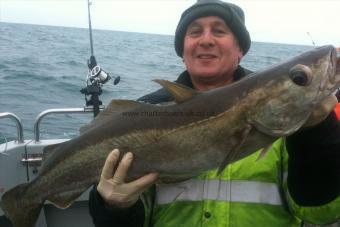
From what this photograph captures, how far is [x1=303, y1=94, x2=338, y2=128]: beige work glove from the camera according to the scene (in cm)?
275

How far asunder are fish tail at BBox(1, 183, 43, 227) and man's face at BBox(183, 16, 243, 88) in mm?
1831

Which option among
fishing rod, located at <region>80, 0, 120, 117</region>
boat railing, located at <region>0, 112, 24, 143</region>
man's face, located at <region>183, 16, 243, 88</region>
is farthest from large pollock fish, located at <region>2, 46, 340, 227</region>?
fishing rod, located at <region>80, 0, 120, 117</region>

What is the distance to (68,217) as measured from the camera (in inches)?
248

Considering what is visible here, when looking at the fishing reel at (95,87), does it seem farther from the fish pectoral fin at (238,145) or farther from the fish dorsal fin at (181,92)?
the fish pectoral fin at (238,145)

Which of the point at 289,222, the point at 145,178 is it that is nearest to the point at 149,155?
the point at 145,178

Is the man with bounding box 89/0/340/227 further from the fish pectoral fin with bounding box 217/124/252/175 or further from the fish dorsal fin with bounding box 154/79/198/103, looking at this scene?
the fish dorsal fin with bounding box 154/79/198/103

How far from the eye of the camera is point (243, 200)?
3.40 meters

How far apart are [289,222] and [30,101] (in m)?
12.9

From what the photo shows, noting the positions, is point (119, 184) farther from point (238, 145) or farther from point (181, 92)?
point (238, 145)

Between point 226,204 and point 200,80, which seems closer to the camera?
point 226,204

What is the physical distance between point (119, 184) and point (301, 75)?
161cm

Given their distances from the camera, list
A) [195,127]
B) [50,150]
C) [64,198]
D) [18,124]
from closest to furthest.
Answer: [195,127] → [64,198] → [50,150] → [18,124]

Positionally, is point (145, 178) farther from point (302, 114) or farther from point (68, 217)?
point (68, 217)

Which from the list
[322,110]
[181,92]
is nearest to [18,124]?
[181,92]
